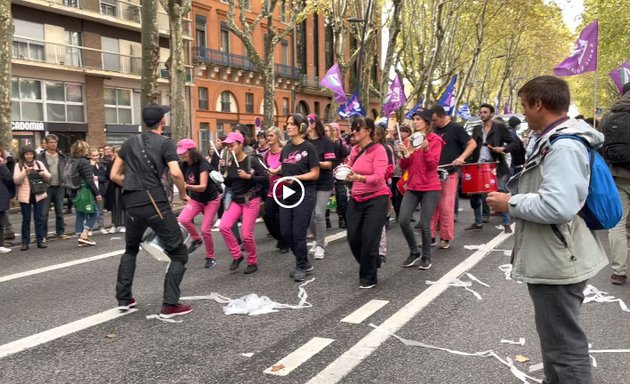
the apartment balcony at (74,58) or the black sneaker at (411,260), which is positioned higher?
the apartment balcony at (74,58)

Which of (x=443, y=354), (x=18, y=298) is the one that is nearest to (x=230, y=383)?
(x=443, y=354)

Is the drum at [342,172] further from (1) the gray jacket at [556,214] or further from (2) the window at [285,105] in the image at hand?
(2) the window at [285,105]

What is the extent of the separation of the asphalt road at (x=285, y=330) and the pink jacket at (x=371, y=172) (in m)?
1.00

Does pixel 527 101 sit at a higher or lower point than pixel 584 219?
higher

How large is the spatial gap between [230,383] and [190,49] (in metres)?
29.9

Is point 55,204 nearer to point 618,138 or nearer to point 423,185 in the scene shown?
point 423,185

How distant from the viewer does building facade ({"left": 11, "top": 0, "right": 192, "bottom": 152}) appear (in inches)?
927

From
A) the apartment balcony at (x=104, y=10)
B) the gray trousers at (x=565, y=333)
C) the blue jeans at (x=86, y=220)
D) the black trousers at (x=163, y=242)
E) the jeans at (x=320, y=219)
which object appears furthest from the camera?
the apartment balcony at (x=104, y=10)

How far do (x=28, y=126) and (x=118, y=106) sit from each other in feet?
18.1

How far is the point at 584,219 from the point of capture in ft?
8.89

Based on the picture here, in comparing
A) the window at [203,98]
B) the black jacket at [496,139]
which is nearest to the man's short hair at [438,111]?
the black jacket at [496,139]

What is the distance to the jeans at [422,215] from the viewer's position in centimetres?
677

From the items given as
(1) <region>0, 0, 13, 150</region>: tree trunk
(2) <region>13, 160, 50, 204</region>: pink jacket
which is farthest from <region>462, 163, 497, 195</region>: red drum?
(1) <region>0, 0, 13, 150</region>: tree trunk

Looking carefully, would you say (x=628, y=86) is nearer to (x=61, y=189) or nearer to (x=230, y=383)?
(x=230, y=383)
